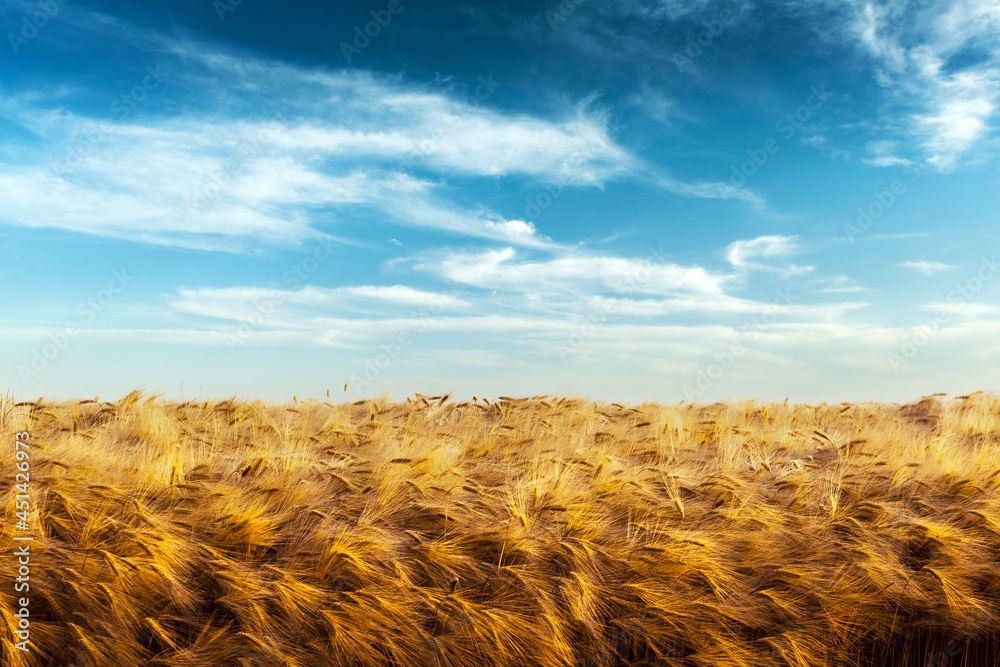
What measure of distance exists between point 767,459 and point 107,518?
5.45m

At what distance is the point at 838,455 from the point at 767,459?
3.82ft

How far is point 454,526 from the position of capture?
414 cm

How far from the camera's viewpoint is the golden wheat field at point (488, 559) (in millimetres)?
3441

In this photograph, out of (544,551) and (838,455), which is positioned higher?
(838,455)

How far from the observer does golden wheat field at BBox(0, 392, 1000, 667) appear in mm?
3441

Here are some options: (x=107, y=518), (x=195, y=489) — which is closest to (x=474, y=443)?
(x=195, y=489)

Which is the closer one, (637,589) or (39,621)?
(39,621)

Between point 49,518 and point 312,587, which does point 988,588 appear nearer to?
point 312,587

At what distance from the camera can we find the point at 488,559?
395cm

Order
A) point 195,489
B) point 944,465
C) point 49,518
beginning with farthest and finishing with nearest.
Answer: point 944,465 < point 195,489 < point 49,518

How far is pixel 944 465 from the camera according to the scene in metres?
5.75

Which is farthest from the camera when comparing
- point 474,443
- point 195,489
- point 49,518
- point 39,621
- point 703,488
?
point 474,443

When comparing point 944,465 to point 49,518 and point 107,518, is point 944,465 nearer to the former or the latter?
point 107,518

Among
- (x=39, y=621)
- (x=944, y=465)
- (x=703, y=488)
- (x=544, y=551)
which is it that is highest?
(x=944, y=465)
